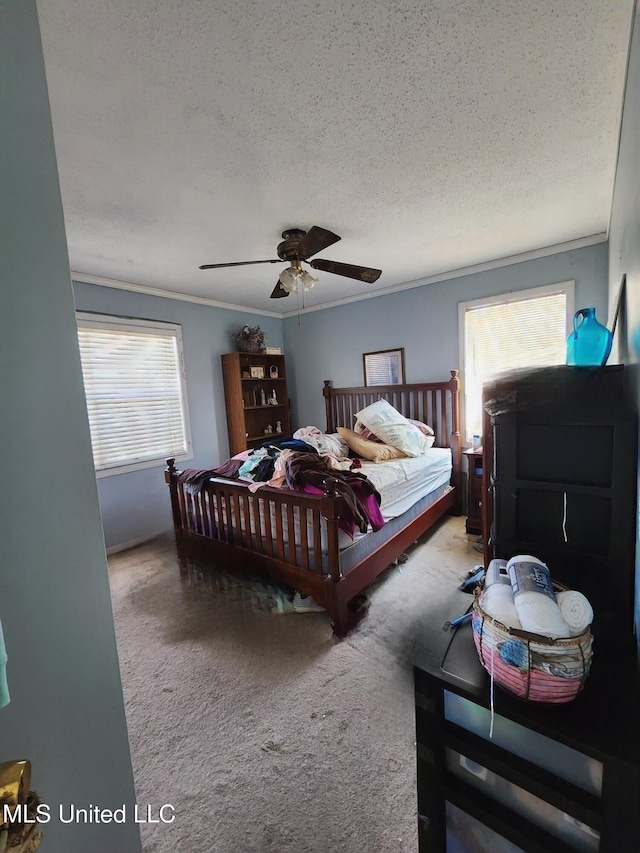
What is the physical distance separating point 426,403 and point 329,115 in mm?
2934

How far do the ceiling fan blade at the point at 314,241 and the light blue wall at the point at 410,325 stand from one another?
6.44 ft

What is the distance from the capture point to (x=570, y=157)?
5.98ft

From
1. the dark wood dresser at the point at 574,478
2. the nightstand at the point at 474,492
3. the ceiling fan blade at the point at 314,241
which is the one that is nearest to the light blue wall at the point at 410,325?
the nightstand at the point at 474,492

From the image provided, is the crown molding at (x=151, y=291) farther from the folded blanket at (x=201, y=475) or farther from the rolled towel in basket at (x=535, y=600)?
the rolled towel in basket at (x=535, y=600)

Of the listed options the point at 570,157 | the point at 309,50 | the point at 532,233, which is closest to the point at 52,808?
the point at 309,50

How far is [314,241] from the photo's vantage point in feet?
7.09

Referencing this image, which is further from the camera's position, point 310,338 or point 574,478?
point 310,338

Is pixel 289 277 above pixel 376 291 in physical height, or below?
below

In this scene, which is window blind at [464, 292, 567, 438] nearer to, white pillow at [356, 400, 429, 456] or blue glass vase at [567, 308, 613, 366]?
white pillow at [356, 400, 429, 456]

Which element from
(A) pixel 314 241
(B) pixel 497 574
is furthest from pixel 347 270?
(B) pixel 497 574

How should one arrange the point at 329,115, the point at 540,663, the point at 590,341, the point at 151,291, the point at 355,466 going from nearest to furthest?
the point at 540,663 → the point at 590,341 → the point at 329,115 → the point at 355,466 → the point at 151,291

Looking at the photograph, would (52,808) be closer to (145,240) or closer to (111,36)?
(111,36)

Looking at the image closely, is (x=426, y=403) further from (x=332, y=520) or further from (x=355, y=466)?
(x=332, y=520)

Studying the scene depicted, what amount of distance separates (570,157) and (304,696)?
3.02 metres
